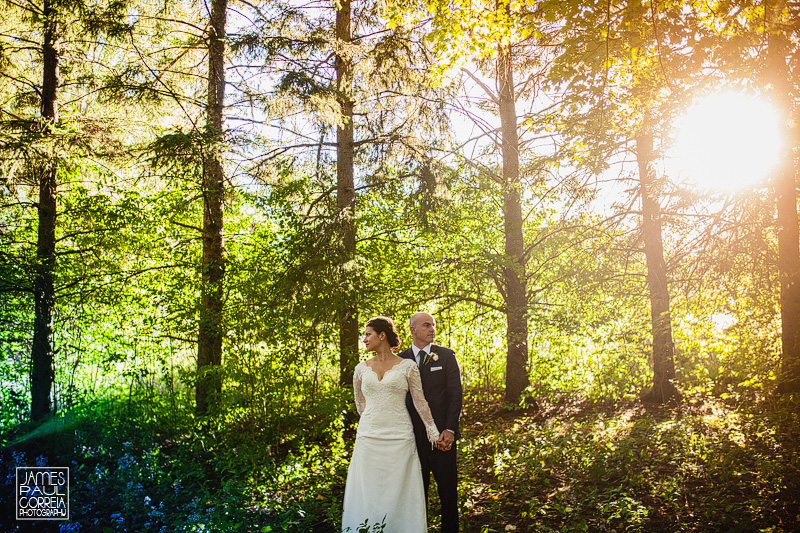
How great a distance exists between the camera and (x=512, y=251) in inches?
396

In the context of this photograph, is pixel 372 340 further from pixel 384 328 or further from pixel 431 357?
pixel 431 357

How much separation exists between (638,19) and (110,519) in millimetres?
7395

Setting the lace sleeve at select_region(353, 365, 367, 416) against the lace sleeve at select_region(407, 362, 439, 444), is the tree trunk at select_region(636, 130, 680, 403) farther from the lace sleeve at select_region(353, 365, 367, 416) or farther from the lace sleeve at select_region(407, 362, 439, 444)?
the lace sleeve at select_region(353, 365, 367, 416)

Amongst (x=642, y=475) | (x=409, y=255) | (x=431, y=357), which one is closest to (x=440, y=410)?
(x=431, y=357)

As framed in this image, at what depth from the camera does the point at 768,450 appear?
5949 mm

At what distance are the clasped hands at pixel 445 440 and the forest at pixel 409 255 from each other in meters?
1.15

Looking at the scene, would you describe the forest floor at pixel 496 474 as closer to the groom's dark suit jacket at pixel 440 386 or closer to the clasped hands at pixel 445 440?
the clasped hands at pixel 445 440

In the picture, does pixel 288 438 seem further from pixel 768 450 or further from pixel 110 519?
pixel 768 450

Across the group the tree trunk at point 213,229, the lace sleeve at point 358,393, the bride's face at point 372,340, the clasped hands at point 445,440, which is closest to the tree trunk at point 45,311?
the tree trunk at point 213,229

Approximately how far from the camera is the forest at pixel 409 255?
5.78 meters

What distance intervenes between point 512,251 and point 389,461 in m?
6.38

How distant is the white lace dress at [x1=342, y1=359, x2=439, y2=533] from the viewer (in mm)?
4328

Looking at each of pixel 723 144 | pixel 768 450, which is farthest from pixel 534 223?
pixel 768 450

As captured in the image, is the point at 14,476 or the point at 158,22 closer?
the point at 14,476
